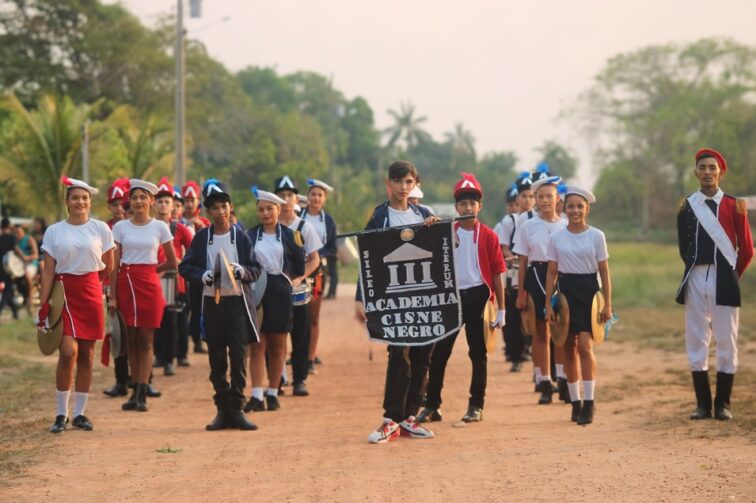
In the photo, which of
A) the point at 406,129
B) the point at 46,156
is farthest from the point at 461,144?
the point at 46,156

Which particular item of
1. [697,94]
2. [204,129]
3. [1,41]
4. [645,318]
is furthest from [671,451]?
[697,94]

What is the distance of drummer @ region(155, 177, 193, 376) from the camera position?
1348 cm

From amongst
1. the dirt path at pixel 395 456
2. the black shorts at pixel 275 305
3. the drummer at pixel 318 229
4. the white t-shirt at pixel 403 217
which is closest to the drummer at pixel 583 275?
the dirt path at pixel 395 456

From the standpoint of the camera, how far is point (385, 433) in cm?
987

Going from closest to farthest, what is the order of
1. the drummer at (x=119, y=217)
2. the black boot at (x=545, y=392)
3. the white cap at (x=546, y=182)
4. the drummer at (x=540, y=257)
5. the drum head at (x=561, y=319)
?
the drum head at (x=561, y=319)
the white cap at (x=546, y=182)
the drummer at (x=540, y=257)
the black boot at (x=545, y=392)
the drummer at (x=119, y=217)

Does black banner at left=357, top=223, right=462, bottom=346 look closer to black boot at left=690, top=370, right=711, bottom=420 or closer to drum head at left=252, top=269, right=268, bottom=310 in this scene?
drum head at left=252, top=269, right=268, bottom=310

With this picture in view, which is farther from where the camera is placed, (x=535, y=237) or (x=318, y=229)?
(x=318, y=229)

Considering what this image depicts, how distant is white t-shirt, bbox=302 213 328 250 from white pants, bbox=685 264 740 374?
202 inches

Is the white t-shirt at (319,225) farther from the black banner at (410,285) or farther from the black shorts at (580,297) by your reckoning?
the black banner at (410,285)

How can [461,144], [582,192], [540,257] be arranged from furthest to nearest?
[461,144], [540,257], [582,192]

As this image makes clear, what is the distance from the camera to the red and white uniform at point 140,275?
39.1ft

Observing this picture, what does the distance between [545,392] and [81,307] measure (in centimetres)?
482

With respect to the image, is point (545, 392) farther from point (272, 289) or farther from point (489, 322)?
point (272, 289)

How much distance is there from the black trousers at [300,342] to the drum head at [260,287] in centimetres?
150
